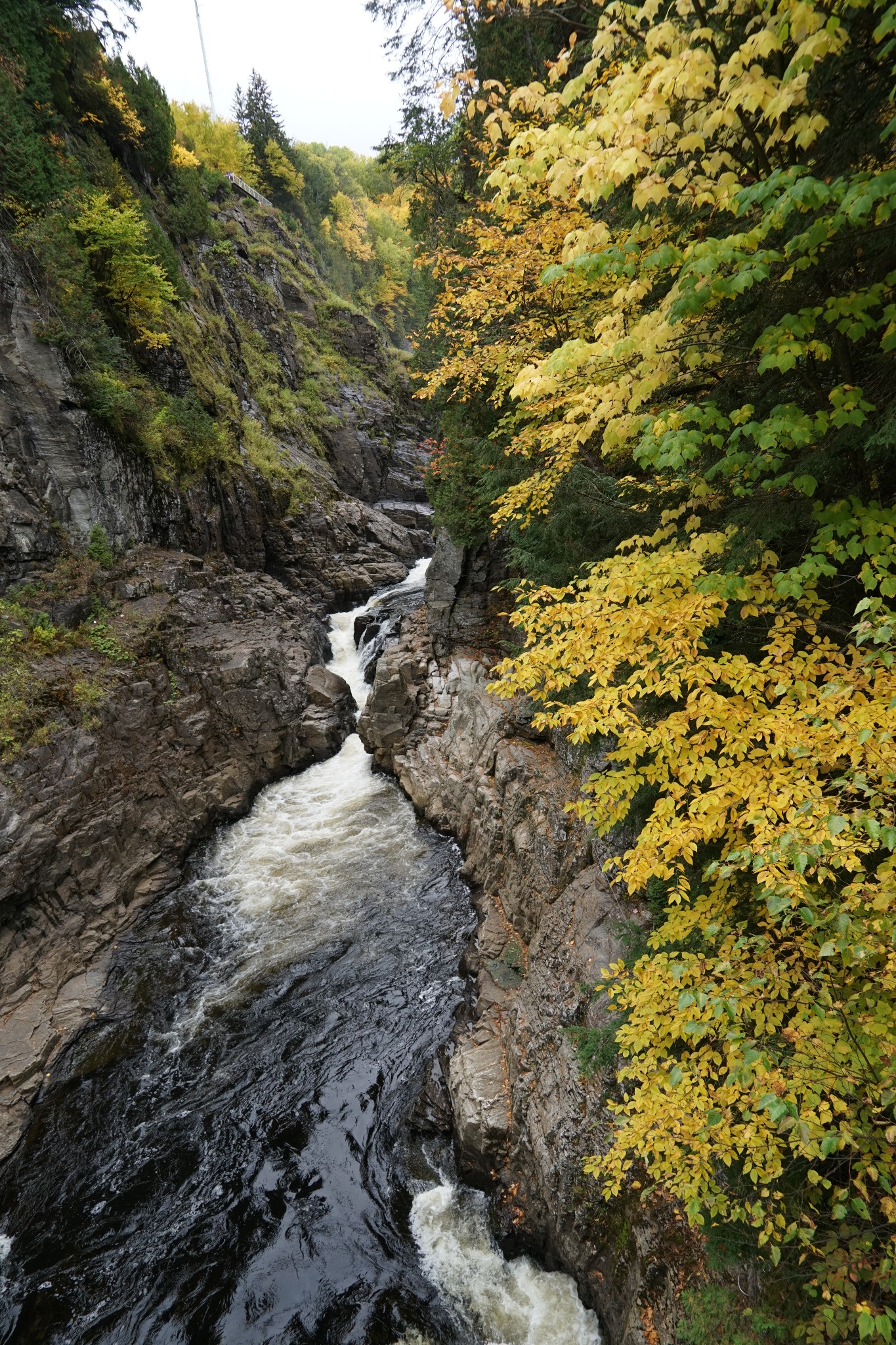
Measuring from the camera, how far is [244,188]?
115ft

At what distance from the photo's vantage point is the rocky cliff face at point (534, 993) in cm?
536

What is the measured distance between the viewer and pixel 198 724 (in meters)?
15.5

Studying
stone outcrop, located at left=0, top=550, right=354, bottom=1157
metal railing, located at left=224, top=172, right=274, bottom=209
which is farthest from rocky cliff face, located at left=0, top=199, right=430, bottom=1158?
metal railing, located at left=224, top=172, right=274, bottom=209

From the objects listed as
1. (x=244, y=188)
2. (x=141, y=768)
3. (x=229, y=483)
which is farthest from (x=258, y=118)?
(x=141, y=768)

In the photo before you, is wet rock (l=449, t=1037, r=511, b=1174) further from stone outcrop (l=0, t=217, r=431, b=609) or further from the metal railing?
the metal railing

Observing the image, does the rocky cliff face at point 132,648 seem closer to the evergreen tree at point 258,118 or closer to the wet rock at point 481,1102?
the wet rock at point 481,1102

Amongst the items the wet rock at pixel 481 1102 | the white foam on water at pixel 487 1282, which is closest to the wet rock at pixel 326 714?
the wet rock at pixel 481 1102

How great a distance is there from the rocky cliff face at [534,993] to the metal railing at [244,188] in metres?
34.6

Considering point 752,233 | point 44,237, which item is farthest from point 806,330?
point 44,237

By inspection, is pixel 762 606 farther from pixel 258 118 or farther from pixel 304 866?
pixel 258 118

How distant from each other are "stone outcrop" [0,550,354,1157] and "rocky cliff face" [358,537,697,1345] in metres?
4.84

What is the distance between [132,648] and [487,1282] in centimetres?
1373

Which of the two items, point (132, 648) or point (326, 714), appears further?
point (326, 714)

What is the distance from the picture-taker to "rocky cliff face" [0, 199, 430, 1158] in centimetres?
1088
